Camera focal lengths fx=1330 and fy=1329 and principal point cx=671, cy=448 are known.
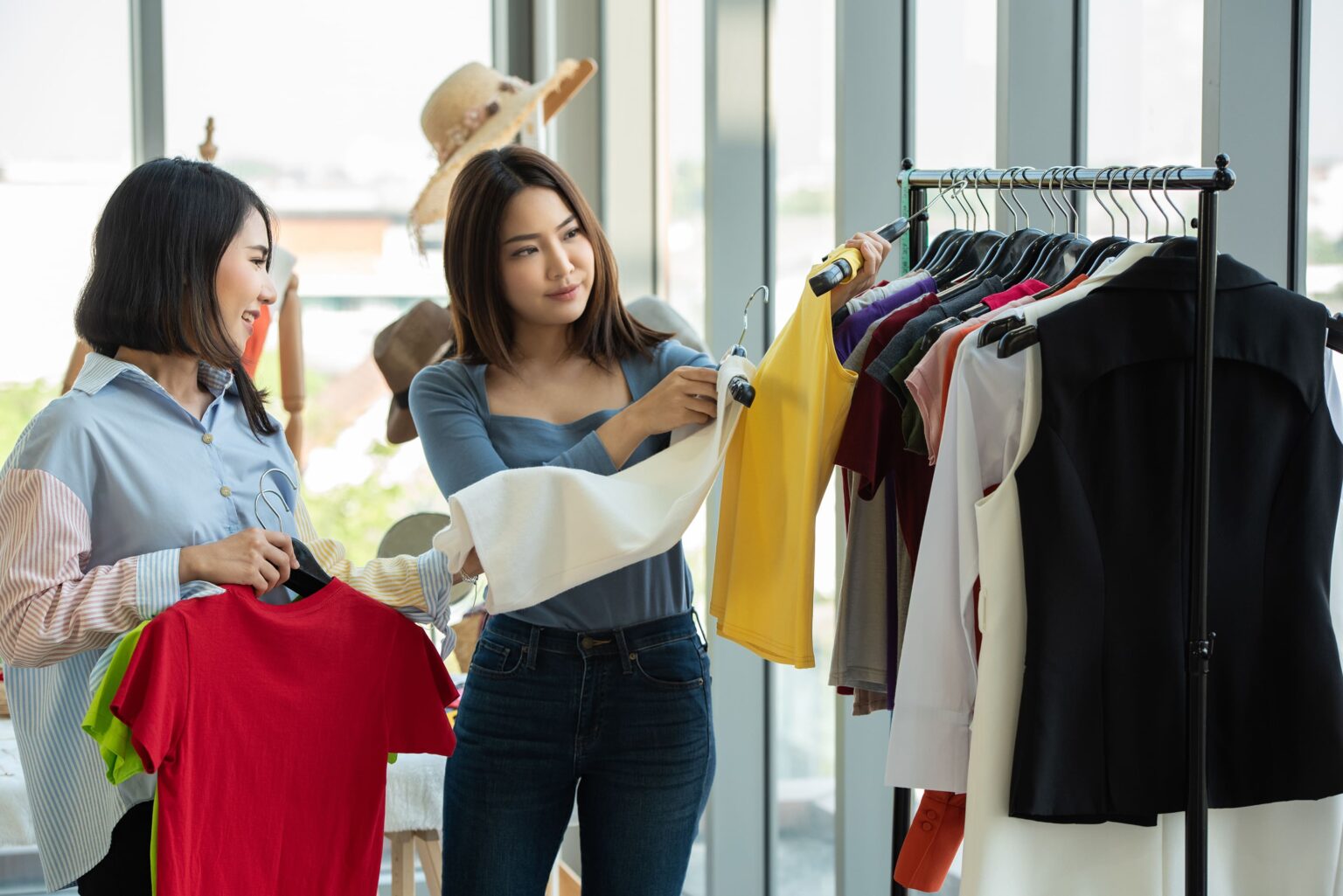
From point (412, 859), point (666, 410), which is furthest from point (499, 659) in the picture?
point (412, 859)

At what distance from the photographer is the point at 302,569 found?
5.31 ft

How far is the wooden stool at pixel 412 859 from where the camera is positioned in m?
2.45

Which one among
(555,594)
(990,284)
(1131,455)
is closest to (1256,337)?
(1131,455)

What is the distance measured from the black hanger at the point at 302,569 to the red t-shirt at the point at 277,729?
0.06ft

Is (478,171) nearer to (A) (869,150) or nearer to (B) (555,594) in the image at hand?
(B) (555,594)

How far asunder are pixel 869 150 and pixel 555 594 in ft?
3.87

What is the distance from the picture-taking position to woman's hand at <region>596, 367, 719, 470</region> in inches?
64.6

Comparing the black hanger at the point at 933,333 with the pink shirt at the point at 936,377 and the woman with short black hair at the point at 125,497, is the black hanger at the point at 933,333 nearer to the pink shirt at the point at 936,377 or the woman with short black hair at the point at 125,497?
the pink shirt at the point at 936,377

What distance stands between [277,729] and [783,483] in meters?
0.68

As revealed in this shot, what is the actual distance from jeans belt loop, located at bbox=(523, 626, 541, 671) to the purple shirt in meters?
0.52

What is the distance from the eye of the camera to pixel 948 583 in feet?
4.68

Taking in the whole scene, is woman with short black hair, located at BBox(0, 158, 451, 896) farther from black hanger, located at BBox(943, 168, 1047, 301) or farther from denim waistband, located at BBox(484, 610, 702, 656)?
black hanger, located at BBox(943, 168, 1047, 301)

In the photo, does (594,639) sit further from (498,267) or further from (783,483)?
(498,267)

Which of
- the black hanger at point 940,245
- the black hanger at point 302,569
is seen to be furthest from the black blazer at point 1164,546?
the black hanger at point 302,569
